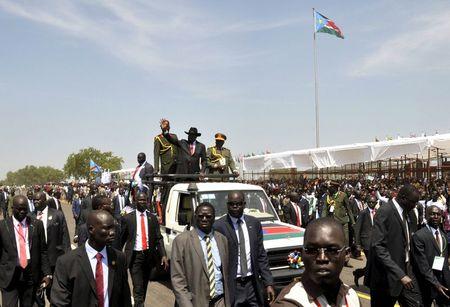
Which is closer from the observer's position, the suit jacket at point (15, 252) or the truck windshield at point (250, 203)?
the suit jacket at point (15, 252)

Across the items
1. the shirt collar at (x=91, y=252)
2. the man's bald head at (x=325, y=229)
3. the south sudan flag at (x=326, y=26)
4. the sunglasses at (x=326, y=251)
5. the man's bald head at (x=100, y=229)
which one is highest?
the south sudan flag at (x=326, y=26)

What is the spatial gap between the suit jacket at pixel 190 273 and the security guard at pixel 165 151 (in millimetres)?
5159

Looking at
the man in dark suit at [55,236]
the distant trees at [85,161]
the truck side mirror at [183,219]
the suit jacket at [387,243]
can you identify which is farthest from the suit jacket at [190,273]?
the distant trees at [85,161]

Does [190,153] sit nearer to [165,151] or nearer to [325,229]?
[165,151]

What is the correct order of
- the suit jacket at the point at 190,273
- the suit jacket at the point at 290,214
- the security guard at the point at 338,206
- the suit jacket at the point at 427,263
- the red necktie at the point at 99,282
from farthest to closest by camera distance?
the suit jacket at the point at 290,214 → the security guard at the point at 338,206 → the suit jacket at the point at 427,263 → the suit jacket at the point at 190,273 → the red necktie at the point at 99,282

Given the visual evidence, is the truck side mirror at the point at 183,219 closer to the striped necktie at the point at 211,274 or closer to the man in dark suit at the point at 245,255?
the man in dark suit at the point at 245,255

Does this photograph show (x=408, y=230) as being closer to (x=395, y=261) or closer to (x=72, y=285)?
(x=395, y=261)

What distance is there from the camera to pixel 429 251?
550 cm

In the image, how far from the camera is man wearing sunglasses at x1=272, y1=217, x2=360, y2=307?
6.41 ft

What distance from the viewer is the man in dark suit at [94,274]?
3664 millimetres

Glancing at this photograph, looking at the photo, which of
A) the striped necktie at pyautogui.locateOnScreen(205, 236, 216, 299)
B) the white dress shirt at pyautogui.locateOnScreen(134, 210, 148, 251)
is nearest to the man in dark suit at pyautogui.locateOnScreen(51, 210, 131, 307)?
the striped necktie at pyautogui.locateOnScreen(205, 236, 216, 299)

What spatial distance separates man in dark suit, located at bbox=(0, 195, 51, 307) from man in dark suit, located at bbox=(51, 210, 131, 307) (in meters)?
2.43

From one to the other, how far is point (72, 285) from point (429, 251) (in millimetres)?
3983

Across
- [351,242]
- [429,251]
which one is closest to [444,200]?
[351,242]
